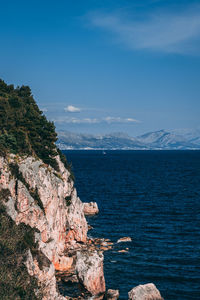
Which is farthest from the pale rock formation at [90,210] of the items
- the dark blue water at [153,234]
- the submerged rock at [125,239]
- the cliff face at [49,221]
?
the cliff face at [49,221]

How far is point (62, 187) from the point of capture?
47.1 meters

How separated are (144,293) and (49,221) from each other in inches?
636

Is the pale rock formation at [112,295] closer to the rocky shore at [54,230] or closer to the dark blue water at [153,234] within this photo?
the rocky shore at [54,230]

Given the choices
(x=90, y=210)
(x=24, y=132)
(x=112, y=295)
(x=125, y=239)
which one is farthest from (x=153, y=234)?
(x=24, y=132)

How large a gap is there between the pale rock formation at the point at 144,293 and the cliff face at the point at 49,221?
428 centimetres

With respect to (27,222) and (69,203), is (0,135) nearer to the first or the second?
(27,222)

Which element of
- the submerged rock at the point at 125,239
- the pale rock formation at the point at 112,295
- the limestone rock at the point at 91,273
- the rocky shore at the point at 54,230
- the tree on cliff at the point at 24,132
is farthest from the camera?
the submerged rock at the point at 125,239

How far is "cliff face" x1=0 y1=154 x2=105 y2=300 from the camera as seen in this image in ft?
104

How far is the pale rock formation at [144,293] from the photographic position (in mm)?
31464

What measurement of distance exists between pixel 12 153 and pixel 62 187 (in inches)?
398

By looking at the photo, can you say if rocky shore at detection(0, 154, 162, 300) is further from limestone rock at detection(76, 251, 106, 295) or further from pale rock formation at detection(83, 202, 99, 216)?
pale rock formation at detection(83, 202, 99, 216)

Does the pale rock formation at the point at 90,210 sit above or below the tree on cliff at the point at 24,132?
below

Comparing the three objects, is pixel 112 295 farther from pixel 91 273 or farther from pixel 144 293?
pixel 144 293

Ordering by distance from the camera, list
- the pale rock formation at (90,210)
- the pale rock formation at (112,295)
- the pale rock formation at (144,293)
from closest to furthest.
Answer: the pale rock formation at (144,293)
the pale rock formation at (112,295)
the pale rock formation at (90,210)
